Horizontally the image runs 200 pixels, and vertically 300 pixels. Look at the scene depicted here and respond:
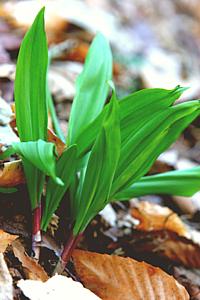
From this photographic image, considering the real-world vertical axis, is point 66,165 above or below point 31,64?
below

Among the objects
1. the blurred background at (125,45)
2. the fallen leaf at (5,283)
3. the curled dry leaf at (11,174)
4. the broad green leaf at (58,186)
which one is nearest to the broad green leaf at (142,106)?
the broad green leaf at (58,186)

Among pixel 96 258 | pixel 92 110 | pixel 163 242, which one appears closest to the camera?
pixel 96 258

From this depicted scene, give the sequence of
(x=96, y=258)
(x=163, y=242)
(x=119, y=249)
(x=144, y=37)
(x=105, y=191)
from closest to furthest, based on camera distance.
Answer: (x=105, y=191) → (x=96, y=258) → (x=119, y=249) → (x=163, y=242) → (x=144, y=37)

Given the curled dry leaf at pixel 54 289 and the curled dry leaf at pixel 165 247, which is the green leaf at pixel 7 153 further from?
the curled dry leaf at pixel 165 247

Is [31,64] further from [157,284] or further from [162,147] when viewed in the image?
[157,284]

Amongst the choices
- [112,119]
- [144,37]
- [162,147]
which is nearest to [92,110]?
[162,147]

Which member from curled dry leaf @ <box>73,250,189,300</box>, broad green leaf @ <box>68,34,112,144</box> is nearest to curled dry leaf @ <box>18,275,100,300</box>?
curled dry leaf @ <box>73,250,189,300</box>

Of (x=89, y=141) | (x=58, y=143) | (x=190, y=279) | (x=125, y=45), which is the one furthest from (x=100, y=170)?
(x=125, y=45)
